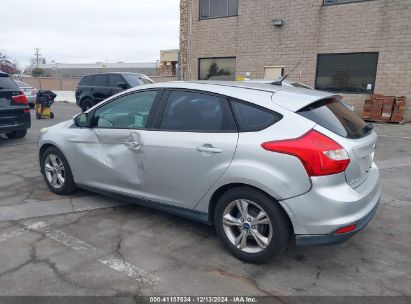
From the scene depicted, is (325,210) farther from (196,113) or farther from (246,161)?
(196,113)

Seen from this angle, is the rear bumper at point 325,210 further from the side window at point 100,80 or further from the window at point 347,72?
the side window at point 100,80

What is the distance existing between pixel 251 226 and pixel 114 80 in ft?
36.8

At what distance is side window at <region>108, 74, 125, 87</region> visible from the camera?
42.0 ft

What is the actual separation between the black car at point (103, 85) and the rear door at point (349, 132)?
10.3 meters

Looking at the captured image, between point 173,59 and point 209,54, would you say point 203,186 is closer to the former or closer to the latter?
point 209,54

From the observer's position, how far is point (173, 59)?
28266mm

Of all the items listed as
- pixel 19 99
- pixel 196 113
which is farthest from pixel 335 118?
pixel 19 99

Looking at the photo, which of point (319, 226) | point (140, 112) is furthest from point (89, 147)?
point (319, 226)

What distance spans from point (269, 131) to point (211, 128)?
23.0 inches

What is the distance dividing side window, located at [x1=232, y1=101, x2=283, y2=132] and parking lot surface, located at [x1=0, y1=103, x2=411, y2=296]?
122 centimetres

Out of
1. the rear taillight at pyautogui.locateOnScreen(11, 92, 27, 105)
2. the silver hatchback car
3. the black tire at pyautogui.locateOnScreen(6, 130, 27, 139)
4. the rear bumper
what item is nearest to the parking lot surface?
the silver hatchback car

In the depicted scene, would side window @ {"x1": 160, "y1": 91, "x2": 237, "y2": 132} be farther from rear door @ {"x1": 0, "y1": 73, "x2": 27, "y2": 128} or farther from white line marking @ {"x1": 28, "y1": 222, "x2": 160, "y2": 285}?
rear door @ {"x1": 0, "y1": 73, "x2": 27, "y2": 128}

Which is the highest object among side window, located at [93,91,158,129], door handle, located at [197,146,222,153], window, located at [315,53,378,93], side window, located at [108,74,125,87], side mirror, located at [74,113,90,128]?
window, located at [315,53,378,93]

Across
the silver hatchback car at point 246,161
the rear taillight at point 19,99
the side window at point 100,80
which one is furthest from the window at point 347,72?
the silver hatchback car at point 246,161
